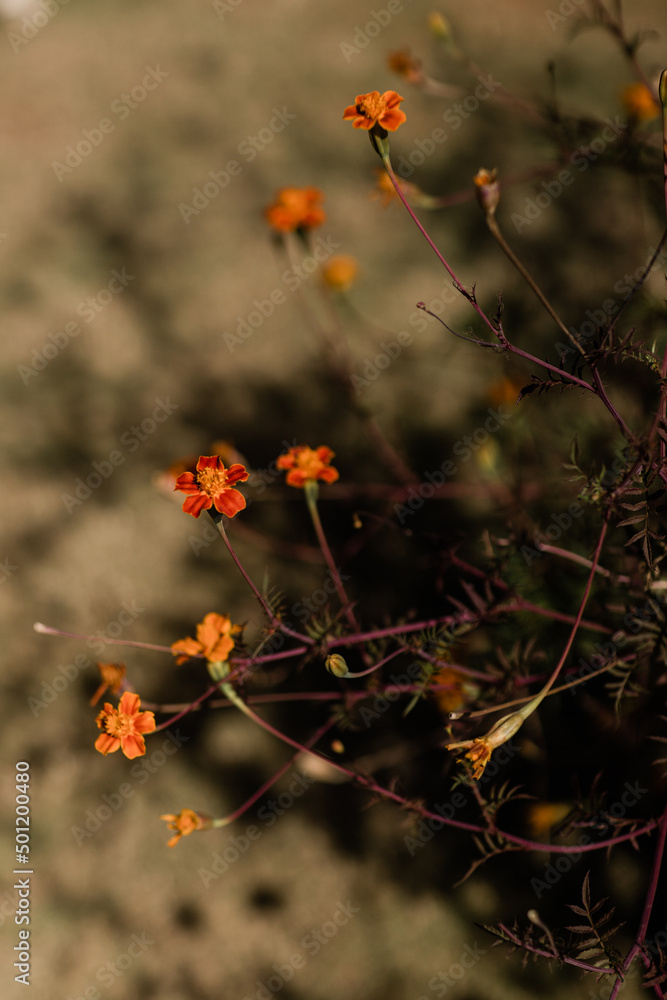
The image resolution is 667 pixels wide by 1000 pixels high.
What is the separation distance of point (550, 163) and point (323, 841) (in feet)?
4.84

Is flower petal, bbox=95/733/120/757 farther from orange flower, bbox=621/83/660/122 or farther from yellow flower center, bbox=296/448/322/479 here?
orange flower, bbox=621/83/660/122

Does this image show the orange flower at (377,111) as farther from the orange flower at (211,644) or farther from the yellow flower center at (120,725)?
the yellow flower center at (120,725)

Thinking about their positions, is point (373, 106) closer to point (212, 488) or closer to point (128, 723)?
→ point (212, 488)

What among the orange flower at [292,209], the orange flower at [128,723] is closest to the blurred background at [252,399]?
the orange flower at [292,209]

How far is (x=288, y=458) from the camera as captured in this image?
0.76 m

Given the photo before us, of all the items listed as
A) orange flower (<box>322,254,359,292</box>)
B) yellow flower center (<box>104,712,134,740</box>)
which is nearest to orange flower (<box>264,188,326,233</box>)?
orange flower (<box>322,254,359,292</box>)

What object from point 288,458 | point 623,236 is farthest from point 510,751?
point 623,236

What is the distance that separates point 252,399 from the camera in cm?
155

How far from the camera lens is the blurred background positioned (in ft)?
3.69

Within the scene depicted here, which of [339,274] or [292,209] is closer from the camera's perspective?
[292,209]

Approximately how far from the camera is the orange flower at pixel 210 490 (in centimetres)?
64

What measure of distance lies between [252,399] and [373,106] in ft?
3.13

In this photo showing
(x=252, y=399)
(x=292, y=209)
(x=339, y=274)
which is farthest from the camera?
(x=252, y=399)

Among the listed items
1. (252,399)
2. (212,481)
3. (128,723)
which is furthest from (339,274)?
(128,723)
